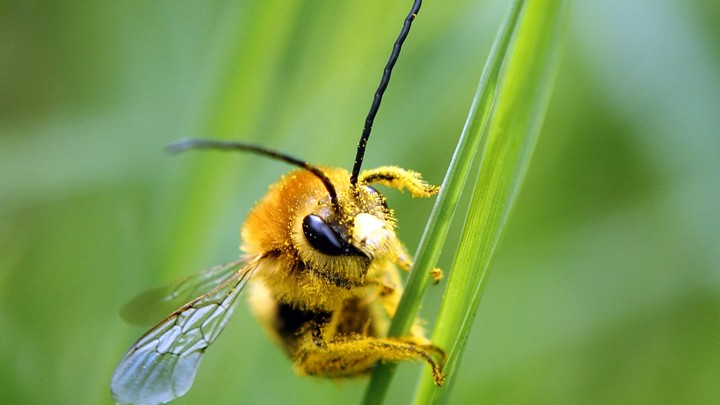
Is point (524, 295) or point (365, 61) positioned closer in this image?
point (365, 61)

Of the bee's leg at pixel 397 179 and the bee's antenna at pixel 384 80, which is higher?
the bee's antenna at pixel 384 80

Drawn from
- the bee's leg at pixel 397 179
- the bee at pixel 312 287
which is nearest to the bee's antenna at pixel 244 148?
the bee at pixel 312 287

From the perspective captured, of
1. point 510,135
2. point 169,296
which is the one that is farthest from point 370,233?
point 169,296

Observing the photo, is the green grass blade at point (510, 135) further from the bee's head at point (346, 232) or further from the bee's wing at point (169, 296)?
the bee's wing at point (169, 296)

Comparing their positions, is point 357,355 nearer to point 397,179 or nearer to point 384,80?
point 397,179

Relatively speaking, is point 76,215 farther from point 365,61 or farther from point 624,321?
point 624,321

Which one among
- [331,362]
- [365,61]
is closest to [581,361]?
[331,362]
